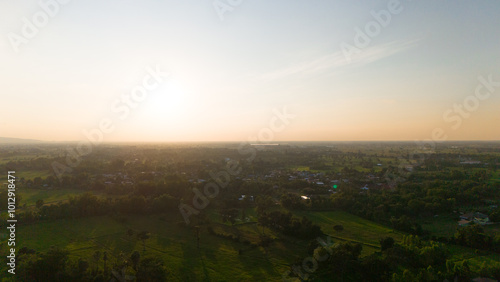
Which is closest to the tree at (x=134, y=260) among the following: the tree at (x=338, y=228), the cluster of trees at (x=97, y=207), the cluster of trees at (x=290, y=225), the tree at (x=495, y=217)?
the cluster of trees at (x=290, y=225)

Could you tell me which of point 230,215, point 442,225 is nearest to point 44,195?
point 230,215

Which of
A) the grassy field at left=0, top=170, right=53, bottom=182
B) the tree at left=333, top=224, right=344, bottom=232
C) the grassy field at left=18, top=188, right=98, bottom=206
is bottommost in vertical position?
the tree at left=333, top=224, right=344, bottom=232

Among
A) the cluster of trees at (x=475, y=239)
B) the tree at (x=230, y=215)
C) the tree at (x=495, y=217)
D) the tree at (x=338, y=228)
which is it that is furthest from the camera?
the tree at (x=495, y=217)

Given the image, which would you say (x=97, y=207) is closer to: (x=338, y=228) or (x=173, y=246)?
(x=173, y=246)

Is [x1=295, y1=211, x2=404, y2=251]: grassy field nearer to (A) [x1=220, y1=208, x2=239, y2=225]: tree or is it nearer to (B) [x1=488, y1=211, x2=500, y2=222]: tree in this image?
(A) [x1=220, y1=208, x2=239, y2=225]: tree

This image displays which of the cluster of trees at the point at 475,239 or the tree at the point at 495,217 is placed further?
the tree at the point at 495,217

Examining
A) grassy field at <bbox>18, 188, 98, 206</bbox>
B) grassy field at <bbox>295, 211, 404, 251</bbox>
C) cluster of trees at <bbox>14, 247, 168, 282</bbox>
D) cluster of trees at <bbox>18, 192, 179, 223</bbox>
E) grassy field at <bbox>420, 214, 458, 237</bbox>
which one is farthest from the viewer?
grassy field at <bbox>18, 188, 98, 206</bbox>

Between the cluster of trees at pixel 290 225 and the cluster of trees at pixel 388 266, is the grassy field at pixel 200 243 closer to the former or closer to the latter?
the cluster of trees at pixel 290 225

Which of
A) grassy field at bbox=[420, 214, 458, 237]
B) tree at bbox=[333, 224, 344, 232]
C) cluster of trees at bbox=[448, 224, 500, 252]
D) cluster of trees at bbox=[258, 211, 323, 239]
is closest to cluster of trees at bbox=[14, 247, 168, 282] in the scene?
cluster of trees at bbox=[258, 211, 323, 239]

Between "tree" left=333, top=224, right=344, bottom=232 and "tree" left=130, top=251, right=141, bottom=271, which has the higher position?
"tree" left=130, top=251, right=141, bottom=271

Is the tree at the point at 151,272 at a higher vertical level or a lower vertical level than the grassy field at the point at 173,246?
higher

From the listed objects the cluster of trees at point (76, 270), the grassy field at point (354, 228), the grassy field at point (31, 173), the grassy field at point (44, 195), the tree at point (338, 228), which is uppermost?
the grassy field at point (31, 173)
